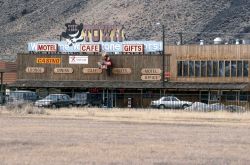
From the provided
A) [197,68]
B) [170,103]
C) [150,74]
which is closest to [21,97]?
[170,103]

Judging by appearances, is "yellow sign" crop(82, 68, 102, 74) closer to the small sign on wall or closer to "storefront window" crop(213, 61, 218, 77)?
the small sign on wall

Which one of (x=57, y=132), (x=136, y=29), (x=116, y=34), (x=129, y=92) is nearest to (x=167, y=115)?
(x=57, y=132)

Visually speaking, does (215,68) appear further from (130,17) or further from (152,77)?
(130,17)

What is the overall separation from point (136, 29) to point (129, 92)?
4923cm

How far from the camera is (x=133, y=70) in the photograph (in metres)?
77.9

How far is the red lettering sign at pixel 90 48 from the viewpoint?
80.4 m

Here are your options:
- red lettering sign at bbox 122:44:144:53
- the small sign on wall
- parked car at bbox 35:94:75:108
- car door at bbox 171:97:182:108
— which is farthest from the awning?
parked car at bbox 35:94:75:108

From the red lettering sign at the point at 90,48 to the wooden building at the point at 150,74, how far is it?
1.21 m

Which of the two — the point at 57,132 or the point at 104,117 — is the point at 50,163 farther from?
the point at 104,117

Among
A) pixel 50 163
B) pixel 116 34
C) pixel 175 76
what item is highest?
pixel 116 34

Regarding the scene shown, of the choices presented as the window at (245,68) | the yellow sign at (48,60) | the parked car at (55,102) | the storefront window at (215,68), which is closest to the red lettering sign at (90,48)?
the yellow sign at (48,60)

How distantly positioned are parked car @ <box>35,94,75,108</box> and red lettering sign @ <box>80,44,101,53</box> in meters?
15.8

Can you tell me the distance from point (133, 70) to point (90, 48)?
613 centimetres

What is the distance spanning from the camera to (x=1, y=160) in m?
→ 21.1
